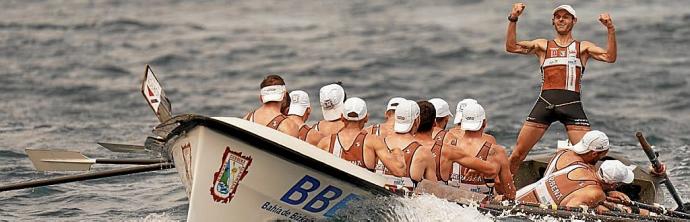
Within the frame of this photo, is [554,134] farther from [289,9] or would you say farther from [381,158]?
[289,9]

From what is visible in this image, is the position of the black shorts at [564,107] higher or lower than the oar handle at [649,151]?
higher

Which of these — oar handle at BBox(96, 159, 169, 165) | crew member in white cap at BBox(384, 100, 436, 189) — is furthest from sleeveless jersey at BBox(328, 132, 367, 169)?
oar handle at BBox(96, 159, 169, 165)

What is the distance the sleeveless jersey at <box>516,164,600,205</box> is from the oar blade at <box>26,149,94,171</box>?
4.40 meters

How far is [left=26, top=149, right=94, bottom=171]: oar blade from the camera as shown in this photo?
14.3m

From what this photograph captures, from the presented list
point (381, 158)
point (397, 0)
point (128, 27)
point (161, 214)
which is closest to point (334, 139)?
point (381, 158)

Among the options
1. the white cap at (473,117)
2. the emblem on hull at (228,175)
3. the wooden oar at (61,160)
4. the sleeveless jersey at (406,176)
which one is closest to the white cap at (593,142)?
the white cap at (473,117)

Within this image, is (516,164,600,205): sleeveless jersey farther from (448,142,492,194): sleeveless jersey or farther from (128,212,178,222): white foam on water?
(128,212,178,222): white foam on water

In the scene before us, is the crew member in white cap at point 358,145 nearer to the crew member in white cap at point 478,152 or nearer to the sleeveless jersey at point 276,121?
the sleeveless jersey at point 276,121

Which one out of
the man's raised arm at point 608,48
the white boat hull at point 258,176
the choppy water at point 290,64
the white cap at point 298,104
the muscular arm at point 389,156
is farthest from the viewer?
the choppy water at point 290,64

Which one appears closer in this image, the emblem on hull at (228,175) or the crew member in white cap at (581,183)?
the emblem on hull at (228,175)

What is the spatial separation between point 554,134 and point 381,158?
31.1 feet

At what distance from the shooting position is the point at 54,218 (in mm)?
16250

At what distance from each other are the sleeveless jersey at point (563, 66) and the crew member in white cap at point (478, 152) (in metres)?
1.28

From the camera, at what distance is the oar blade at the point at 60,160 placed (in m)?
14.3
